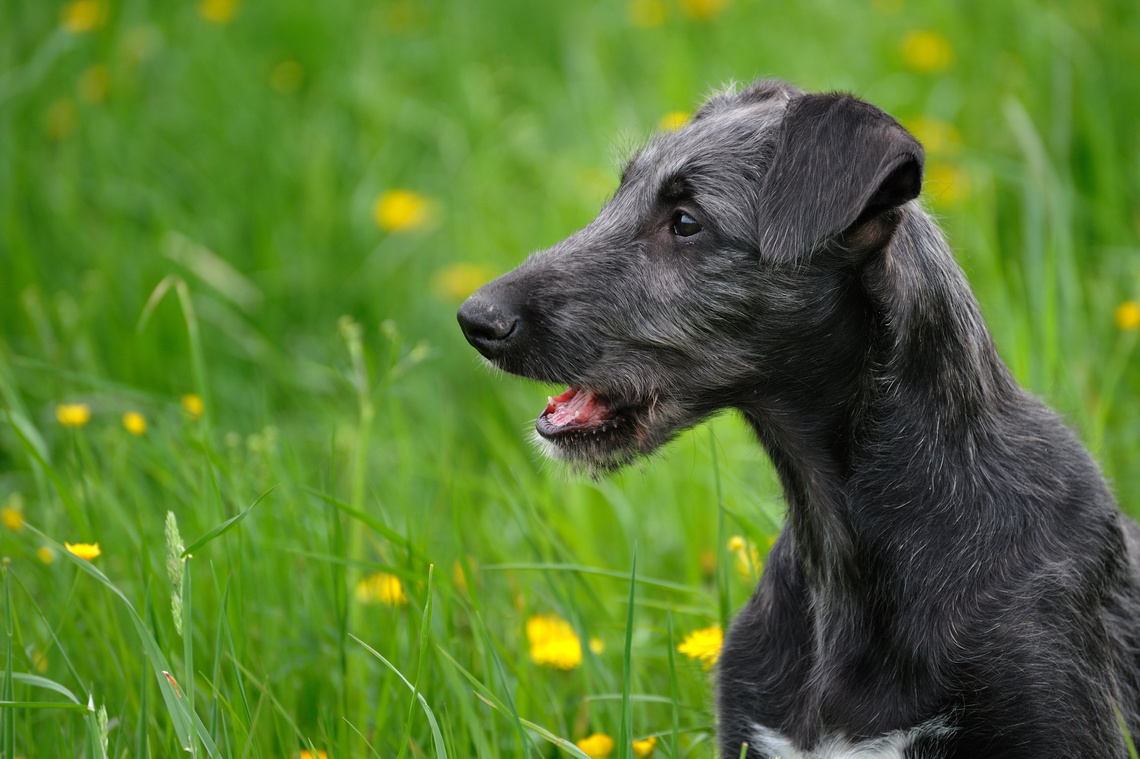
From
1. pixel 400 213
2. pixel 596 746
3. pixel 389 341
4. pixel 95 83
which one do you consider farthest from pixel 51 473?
pixel 95 83

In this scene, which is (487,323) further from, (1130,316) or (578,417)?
(1130,316)

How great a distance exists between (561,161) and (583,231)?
3352 mm

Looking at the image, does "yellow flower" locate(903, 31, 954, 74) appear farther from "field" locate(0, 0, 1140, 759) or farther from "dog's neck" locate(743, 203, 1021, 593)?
"dog's neck" locate(743, 203, 1021, 593)

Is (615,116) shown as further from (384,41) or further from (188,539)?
(188,539)

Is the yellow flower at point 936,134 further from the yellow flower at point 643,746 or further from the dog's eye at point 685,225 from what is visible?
the yellow flower at point 643,746

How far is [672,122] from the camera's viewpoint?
5.13 meters

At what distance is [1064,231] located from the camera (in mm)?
4781

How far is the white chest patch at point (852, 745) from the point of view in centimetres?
248

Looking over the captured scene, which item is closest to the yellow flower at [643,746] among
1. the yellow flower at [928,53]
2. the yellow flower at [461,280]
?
the yellow flower at [461,280]

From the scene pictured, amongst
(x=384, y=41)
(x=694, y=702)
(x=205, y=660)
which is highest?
(x=384, y=41)

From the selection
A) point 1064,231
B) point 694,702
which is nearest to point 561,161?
point 1064,231

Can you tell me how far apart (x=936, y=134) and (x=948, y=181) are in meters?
0.29

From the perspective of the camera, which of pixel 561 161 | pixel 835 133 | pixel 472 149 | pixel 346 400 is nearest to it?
pixel 835 133

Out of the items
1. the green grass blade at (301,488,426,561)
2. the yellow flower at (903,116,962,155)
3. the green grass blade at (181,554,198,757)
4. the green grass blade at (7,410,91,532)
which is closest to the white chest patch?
the green grass blade at (301,488,426,561)
